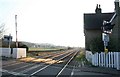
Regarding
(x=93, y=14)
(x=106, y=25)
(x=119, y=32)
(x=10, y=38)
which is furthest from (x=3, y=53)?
(x=106, y=25)

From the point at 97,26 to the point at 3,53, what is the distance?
59.0ft

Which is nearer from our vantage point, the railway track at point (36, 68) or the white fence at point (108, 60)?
the railway track at point (36, 68)

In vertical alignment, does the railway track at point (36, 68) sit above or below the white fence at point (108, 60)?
Result: below

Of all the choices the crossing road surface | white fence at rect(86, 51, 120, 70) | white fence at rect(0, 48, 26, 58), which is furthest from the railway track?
white fence at rect(0, 48, 26, 58)

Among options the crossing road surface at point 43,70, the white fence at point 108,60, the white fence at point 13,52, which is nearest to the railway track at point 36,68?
the crossing road surface at point 43,70

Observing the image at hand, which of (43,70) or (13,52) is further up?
(13,52)

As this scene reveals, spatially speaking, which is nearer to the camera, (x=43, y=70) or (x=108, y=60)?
(x=43, y=70)

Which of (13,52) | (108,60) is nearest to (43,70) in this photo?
(108,60)

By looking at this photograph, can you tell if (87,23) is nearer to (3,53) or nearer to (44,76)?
(3,53)

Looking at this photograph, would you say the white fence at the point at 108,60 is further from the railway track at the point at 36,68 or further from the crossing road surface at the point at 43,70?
the railway track at the point at 36,68

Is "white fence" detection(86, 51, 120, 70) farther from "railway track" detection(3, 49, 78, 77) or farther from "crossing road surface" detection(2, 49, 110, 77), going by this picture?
"railway track" detection(3, 49, 78, 77)

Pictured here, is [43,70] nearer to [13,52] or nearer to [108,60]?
[108,60]

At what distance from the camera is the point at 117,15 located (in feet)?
92.7

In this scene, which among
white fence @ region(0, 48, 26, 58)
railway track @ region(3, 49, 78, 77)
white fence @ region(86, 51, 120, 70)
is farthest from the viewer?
white fence @ region(0, 48, 26, 58)
